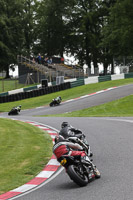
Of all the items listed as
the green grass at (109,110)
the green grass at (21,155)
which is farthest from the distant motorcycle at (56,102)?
the green grass at (21,155)

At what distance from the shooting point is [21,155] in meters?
9.58

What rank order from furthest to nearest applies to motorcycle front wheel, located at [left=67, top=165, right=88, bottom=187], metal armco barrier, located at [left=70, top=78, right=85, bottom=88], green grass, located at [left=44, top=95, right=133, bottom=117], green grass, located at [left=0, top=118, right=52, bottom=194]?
1. metal armco barrier, located at [left=70, top=78, right=85, bottom=88]
2. green grass, located at [left=44, top=95, right=133, bottom=117]
3. green grass, located at [left=0, top=118, right=52, bottom=194]
4. motorcycle front wheel, located at [left=67, top=165, right=88, bottom=187]

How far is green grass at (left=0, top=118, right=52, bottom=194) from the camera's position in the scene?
749 centimetres

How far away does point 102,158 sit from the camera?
8859 millimetres

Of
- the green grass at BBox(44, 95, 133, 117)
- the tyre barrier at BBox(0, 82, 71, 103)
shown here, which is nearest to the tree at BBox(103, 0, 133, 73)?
the tyre barrier at BBox(0, 82, 71, 103)

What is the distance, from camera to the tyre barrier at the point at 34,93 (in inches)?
1296

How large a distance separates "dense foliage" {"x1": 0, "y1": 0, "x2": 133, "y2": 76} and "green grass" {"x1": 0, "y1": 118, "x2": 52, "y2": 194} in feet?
140

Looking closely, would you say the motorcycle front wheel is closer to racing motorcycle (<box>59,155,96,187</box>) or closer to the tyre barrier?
racing motorcycle (<box>59,155,96,187</box>)

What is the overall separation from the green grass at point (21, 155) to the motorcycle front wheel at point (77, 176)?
1.17 meters

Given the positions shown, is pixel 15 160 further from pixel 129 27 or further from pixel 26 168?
pixel 129 27

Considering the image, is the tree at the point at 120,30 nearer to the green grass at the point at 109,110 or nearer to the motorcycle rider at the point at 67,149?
the green grass at the point at 109,110

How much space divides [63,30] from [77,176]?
60.2 m

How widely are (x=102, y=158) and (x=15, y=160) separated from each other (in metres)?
2.11

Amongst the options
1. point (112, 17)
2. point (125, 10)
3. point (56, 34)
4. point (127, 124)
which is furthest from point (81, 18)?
point (127, 124)
